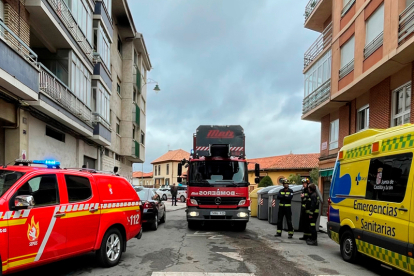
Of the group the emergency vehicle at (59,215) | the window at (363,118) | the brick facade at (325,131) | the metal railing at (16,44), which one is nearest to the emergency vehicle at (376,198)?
the emergency vehicle at (59,215)

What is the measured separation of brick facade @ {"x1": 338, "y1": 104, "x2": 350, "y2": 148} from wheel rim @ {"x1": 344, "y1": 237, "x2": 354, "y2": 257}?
10.9 m

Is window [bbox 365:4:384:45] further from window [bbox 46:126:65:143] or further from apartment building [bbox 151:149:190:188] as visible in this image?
apartment building [bbox 151:149:190:188]

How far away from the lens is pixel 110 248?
629 centimetres

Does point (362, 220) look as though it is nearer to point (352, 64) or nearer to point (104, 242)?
point (104, 242)

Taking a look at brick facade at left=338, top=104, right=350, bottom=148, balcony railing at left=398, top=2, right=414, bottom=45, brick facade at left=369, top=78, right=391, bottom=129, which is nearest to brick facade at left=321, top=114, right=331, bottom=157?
brick facade at left=338, top=104, right=350, bottom=148

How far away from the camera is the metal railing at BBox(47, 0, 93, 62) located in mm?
12259

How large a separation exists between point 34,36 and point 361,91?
1429 centimetres

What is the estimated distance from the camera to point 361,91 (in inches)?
599

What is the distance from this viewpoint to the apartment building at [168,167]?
70319mm

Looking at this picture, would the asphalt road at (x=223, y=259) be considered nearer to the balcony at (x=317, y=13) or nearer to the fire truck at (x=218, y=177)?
the fire truck at (x=218, y=177)

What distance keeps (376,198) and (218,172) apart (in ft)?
18.6

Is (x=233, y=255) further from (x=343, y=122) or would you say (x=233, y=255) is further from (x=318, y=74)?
(x=318, y=74)

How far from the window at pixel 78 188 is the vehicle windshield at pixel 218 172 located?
5382 millimetres

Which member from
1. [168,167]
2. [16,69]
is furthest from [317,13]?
[168,167]
